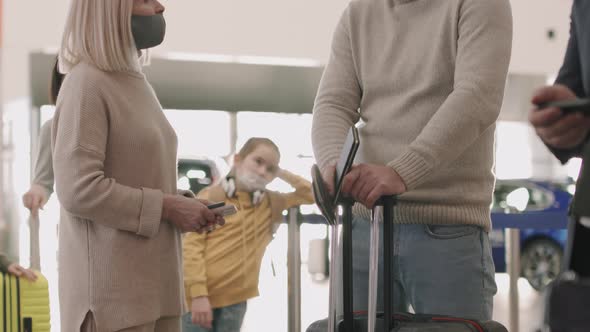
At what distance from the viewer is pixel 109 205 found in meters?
1.96

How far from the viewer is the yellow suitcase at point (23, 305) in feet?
8.37

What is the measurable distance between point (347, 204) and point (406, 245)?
19 centimetres

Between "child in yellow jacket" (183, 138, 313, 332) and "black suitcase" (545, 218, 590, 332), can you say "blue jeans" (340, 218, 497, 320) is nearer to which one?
"black suitcase" (545, 218, 590, 332)

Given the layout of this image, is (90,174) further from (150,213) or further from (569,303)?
→ (569,303)

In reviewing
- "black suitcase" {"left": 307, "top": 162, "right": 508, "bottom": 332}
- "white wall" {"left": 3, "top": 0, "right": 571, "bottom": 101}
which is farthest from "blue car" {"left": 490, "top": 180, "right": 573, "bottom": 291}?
"black suitcase" {"left": 307, "top": 162, "right": 508, "bottom": 332}

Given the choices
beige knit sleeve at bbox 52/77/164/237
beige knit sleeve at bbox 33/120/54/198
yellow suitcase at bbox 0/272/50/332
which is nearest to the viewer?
beige knit sleeve at bbox 52/77/164/237

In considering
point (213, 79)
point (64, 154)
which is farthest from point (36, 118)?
point (64, 154)

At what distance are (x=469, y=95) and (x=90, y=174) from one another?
2.85 feet

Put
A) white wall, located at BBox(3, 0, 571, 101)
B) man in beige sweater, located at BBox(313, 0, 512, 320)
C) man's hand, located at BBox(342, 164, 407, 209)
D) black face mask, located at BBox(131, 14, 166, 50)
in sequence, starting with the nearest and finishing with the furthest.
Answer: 1. man's hand, located at BBox(342, 164, 407, 209)
2. man in beige sweater, located at BBox(313, 0, 512, 320)
3. black face mask, located at BBox(131, 14, 166, 50)
4. white wall, located at BBox(3, 0, 571, 101)

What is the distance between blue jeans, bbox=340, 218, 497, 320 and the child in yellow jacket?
1481 millimetres

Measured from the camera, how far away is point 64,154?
6.48 feet

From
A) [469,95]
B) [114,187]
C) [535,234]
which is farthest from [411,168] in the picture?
[535,234]

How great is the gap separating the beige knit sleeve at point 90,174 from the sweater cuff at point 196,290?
1256mm

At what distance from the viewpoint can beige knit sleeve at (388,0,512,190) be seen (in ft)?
5.85
